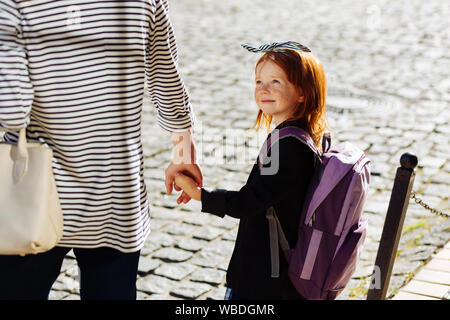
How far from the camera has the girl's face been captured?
257 centimetres

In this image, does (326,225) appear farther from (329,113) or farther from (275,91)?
(329,113)

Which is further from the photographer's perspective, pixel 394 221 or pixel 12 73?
pixel 394 221

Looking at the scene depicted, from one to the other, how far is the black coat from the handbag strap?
0.74m

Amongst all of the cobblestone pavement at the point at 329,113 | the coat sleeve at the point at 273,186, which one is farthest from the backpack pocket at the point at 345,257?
the cobblestone pavement at the point at 329,113

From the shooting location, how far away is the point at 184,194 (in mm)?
2709

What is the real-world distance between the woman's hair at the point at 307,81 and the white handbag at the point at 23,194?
0.96 m

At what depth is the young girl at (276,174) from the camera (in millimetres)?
2488

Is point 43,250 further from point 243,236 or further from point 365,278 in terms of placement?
point 365,278

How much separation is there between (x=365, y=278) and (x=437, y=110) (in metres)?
3.65

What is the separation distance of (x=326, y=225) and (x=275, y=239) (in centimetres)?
19

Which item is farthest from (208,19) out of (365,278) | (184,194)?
(184,194)

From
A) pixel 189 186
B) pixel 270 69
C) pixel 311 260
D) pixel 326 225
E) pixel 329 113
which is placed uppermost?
pixel 270 69

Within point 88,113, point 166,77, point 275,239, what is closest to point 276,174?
point 275,239

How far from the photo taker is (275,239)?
99.4 inches
